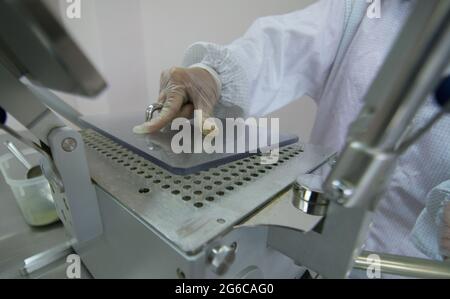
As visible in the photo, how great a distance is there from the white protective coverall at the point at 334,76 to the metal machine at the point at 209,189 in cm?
25

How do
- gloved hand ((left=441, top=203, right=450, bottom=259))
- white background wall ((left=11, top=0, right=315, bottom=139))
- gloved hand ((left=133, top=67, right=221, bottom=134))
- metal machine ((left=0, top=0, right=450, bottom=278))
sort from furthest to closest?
1. white background wall ((left=11, top=0, right=315, bottom=139))
2. gloved hand ((left=133, top=67, right=221, bottom=134))
3. gloved hand ((left=441, top=203, right=450, bottom=259))
4. metal machine ((left=0, top=0, right=450, bottom=278))

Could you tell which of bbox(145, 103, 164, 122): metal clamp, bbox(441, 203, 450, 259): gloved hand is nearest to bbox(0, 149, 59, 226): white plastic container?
bbox(145, 103, 164, 122): metal clamp

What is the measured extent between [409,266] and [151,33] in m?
1.37

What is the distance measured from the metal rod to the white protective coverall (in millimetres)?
247

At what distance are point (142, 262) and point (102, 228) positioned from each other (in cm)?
10

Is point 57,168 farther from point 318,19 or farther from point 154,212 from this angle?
point 318,19

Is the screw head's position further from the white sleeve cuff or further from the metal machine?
the white sleeve cuff

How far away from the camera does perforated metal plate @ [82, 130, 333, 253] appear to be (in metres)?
0.24

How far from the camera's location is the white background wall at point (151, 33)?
1114mm

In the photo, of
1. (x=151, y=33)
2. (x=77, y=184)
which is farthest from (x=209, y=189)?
(x=151, y=33)

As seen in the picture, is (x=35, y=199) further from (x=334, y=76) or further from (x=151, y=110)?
(x=334, y=76)

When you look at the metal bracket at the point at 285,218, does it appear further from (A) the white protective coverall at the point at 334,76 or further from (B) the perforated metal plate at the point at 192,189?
(A) the white protective coverall at the point at 334,76

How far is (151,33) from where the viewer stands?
1.27 metres
